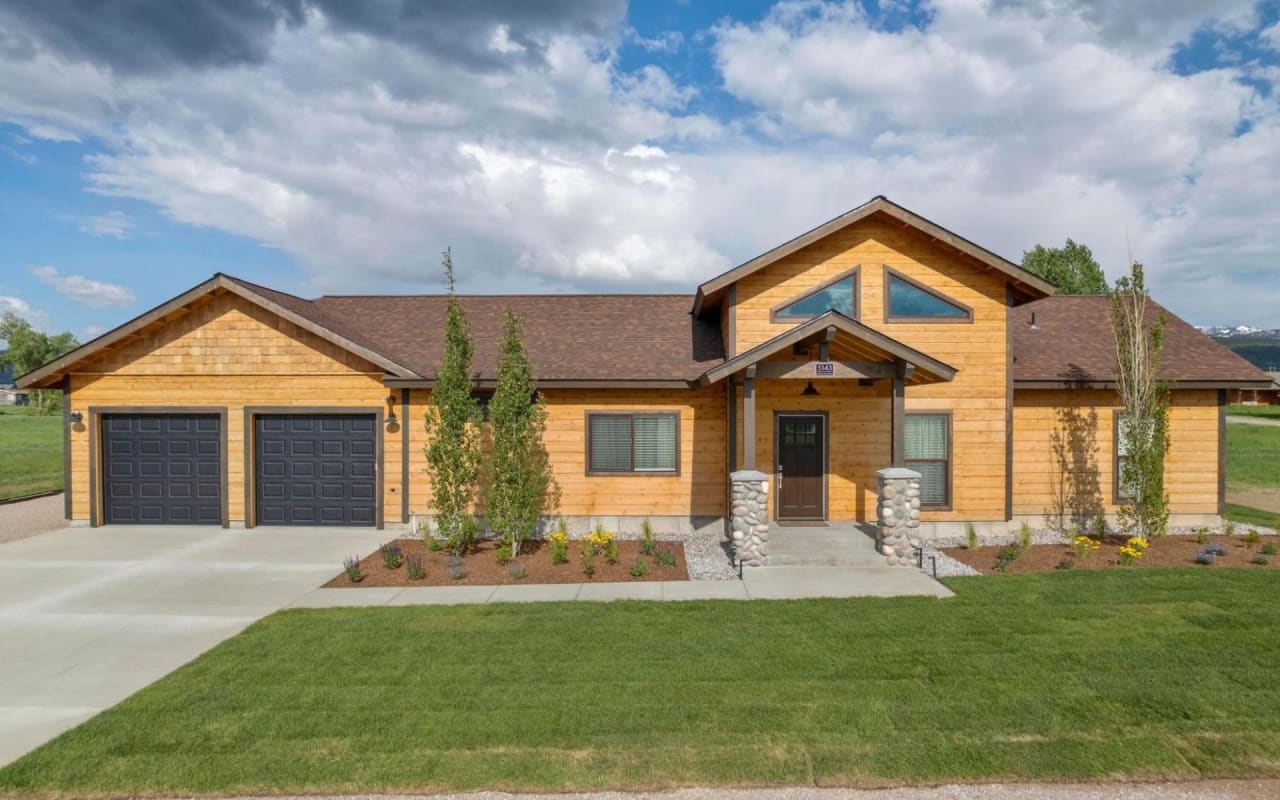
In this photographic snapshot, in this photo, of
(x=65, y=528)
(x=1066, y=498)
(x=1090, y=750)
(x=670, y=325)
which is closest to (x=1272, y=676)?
(x=1090, y=750)

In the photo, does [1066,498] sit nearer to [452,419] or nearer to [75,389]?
[452,419]

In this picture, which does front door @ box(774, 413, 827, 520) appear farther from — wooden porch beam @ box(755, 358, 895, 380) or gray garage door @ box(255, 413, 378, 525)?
gray garage door @ box(255, 413, 378, 525)

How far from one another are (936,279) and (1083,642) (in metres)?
7.60

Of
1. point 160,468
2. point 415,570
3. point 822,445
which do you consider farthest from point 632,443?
point 160,468

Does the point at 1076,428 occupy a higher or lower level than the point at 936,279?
lower

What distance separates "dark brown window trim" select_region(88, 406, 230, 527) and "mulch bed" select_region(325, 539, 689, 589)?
4.49m

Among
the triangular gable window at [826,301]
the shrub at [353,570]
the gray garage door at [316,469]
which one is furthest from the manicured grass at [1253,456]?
the gray garage door at [316,469]

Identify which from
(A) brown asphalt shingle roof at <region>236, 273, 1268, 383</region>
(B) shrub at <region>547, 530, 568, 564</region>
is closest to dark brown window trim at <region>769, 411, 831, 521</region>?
(A) brown asphalt shingle roof at <region>236, 273, 1268, 383</region>

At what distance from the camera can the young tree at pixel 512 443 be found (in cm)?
1073

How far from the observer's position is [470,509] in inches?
511

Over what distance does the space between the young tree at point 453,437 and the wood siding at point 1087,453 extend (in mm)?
10457

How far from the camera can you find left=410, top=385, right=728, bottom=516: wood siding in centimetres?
1288

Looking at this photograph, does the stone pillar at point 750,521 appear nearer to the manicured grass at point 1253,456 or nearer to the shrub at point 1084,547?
the shrub at point 1084,547

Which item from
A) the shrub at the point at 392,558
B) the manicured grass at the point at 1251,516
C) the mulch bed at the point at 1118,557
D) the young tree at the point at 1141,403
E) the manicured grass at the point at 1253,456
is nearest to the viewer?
the mulch bed at the point at 1118,557
